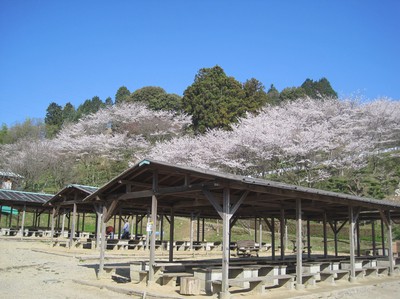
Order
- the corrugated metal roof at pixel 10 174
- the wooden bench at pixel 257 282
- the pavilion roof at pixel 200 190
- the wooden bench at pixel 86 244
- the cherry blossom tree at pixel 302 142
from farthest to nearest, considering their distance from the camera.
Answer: the corrugated metal roof at pixel 10 174, the cherry blossom tree at pixel 302 142, the wooden bench at pixel 86 244, the wooden bench at pixel 257 282, the pavilion roof at pixel 200 190

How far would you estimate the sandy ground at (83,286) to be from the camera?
28.7 ft

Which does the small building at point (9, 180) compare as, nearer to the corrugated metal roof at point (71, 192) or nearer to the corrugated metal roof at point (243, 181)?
the corrugated metal roof at point (71, 192)

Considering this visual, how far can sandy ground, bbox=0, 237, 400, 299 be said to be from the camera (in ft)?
28.7

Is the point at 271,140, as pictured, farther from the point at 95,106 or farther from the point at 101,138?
the point at 95,106

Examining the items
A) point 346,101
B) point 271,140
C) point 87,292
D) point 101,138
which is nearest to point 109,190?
point 87,292

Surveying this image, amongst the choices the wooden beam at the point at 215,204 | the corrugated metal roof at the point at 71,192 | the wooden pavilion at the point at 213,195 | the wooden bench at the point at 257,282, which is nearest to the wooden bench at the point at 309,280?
the wooden pavilion at the point at 213,195

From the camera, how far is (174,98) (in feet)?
176

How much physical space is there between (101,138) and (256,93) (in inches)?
708

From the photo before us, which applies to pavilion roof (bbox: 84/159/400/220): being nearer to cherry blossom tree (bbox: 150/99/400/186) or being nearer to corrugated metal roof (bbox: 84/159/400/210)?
corrugated metal roof (bbox: 84/159/400/210)

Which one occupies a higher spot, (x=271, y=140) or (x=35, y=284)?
(x=271, y=140)

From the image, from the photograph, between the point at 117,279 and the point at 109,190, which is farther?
the point at 109,190

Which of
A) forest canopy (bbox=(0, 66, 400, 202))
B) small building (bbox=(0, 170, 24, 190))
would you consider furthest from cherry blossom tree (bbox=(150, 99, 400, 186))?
small building (bbox=(0, 170, 24, 190))

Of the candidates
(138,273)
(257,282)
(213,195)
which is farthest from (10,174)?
(257,282)

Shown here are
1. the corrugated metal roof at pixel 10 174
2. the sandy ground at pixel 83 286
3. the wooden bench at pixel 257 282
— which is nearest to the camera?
the wooden bench at pixel 257 282
